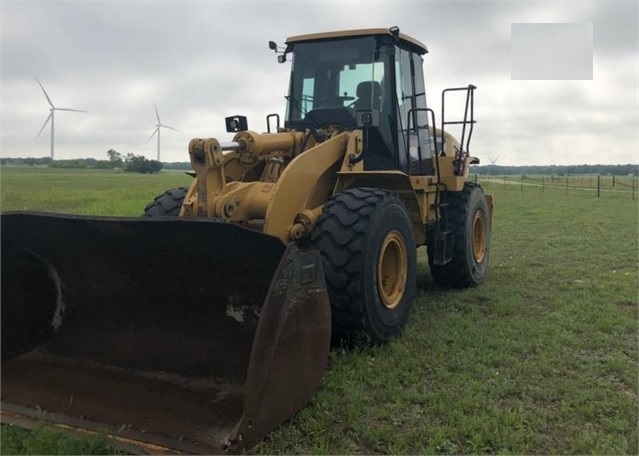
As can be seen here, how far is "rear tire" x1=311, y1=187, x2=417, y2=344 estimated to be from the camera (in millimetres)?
4656

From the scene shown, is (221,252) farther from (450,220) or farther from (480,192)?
(480,192)

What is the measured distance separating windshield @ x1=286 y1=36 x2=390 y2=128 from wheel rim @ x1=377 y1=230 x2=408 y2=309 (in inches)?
55.6

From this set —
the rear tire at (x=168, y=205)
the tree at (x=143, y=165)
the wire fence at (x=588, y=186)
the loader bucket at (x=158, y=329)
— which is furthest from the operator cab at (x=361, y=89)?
the tree at (x=143, y=165)

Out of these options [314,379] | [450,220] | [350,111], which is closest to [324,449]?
[314,379]

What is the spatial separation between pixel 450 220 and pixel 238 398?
4.32 metres

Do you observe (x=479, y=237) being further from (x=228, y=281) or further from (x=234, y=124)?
(x=228, y=281)

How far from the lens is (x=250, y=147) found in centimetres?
521

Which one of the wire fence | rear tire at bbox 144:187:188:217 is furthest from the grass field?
the wire fence

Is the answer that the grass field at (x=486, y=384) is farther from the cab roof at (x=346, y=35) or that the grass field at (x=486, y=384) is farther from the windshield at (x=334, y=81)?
the cab roof at (x=346, y=35)

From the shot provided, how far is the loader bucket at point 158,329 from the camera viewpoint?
3.42 m

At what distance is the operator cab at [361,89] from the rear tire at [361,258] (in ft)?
3.75

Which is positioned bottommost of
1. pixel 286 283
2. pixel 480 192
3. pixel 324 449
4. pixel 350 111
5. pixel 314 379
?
pixel 324 449

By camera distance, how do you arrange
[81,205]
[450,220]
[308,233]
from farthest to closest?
[81,205] → [450,220] → [308,233]

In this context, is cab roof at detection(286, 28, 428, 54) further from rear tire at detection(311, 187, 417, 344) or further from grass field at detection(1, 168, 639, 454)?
grass field at detection(1, 168, 639, 454)
